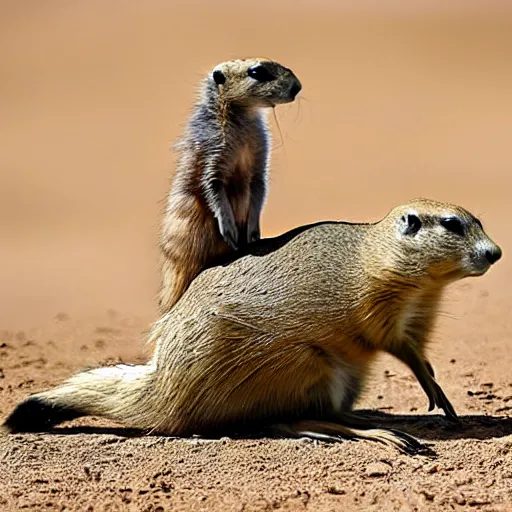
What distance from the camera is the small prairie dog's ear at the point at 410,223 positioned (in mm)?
6215

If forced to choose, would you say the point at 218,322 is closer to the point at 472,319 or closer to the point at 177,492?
the point at 177,492

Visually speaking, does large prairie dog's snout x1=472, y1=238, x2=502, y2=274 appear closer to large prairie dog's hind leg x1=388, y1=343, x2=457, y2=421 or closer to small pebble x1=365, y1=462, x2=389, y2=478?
large prairie dog's hind leg x1=388, y1=343, x2=457, y2=421

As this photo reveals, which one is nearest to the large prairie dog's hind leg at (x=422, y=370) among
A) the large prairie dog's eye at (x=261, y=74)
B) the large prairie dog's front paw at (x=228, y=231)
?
the large prairie dog's front paw at (x=228, y=231)

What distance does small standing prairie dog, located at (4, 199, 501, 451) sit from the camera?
20.3ft

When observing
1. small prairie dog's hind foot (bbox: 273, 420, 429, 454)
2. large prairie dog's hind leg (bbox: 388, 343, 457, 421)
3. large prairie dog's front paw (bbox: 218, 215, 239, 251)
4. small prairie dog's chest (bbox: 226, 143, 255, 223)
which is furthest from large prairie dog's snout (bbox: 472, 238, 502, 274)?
small prairie dog's chest (bbox: 226, 143, 255, 223)

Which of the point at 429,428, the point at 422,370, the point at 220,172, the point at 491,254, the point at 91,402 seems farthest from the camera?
the point at 220,172

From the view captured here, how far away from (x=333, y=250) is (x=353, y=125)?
21.3 m

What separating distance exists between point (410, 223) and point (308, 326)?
82 centimetres

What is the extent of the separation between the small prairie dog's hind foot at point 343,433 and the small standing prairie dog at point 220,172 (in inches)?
46.1

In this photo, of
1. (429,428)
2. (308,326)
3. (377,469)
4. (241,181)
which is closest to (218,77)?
(241,181)

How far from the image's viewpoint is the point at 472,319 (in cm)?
1073

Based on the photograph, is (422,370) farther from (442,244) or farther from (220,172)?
(220,172)

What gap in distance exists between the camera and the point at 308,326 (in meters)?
6.21

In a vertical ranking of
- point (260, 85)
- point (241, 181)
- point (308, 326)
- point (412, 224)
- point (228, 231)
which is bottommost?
point (308, 326)
